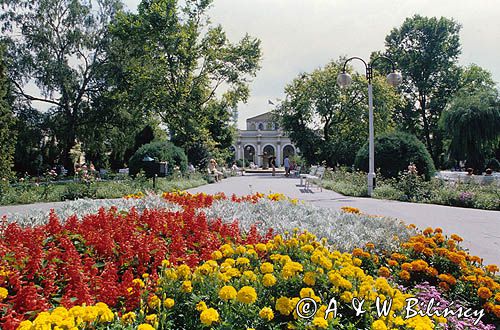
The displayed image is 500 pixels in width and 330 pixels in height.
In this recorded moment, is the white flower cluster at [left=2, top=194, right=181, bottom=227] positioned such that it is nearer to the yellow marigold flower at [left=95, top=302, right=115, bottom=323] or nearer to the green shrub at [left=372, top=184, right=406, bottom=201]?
the yellow marigold flower at [left=95, top=302, right=115, bottom=323]

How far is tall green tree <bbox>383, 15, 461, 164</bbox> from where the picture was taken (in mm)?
43594

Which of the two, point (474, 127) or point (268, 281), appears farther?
point (474, 127)

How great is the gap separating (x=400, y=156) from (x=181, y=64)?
17.1 m

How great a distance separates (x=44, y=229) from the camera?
4.64 metres

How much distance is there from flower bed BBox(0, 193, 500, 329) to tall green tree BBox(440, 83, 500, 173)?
2408 cm

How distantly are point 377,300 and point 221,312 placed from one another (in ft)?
3.19

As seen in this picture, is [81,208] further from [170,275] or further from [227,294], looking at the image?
[227,294]

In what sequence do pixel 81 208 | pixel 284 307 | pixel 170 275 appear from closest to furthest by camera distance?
pixel 284 307 < pixel 170 275 < pixel 81 208

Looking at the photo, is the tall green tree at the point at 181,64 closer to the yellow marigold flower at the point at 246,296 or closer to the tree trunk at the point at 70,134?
the tree trunk at the point at 70,134

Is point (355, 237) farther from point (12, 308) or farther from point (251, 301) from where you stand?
point (12, 308)

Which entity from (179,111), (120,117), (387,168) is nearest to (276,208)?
(387,168)

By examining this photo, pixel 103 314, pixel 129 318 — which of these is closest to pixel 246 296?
pixel 129 318

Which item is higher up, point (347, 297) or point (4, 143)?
point (4, 143)

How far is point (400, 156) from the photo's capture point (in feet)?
56.4
